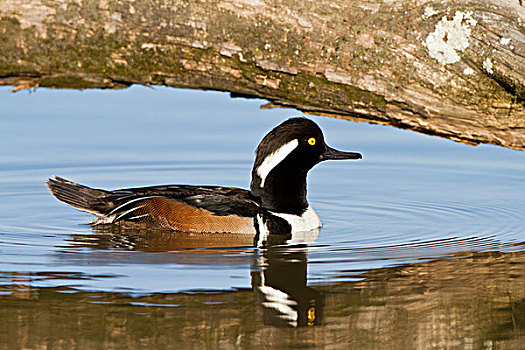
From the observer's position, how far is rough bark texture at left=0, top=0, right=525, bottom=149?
691 centimetres

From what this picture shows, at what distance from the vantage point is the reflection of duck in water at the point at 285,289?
6645 mm

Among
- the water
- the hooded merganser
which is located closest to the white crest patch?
the hooded merganser

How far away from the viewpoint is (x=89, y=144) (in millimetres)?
13172

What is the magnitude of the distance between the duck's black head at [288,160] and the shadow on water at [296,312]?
5.48 feet

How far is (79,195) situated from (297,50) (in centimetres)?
392

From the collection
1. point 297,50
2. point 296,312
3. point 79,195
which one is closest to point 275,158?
point 79,195

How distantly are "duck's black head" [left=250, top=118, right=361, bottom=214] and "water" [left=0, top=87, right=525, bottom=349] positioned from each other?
537mm

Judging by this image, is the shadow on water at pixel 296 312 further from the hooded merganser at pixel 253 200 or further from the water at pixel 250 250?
the hooded merganser at pixel 253 200

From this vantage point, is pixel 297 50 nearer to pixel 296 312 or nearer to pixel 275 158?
pixel 296 312

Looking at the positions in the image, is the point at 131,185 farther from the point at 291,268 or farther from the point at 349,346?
the point at 349,346

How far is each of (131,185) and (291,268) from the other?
160 inches

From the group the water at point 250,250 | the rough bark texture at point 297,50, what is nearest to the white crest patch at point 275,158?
the water at point 250,250

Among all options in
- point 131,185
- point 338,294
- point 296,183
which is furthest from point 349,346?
point 131,185

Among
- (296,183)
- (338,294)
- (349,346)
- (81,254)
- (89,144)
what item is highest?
(89,144)
